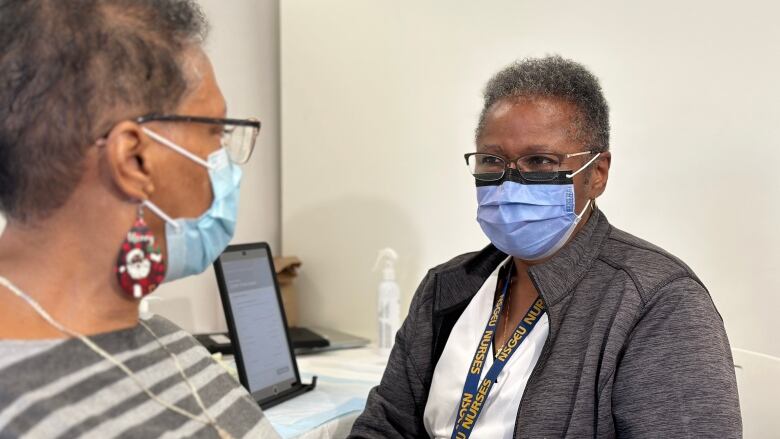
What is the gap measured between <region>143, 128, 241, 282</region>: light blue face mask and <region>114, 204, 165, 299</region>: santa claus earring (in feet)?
0.09

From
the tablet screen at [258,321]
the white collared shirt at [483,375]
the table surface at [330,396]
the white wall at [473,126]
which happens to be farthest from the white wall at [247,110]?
the white collared shirt at [483,375]

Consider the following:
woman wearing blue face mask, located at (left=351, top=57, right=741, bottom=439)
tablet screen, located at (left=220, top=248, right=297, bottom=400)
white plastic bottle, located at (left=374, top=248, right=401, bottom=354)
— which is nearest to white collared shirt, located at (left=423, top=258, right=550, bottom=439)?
woman wearing blue face mask, located at (left=351, top=57, right=741, bottom=439)

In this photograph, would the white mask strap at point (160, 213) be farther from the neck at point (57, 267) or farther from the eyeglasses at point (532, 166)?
the eyeglasses at point (532, 166)

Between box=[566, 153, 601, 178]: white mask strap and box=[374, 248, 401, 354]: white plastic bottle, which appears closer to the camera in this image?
box=[566, 153, 601, 178]: white mask strap

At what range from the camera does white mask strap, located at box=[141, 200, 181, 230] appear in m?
0.79

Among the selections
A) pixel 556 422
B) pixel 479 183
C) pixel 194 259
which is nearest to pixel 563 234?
pixel 479 183

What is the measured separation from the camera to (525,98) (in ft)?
4.48

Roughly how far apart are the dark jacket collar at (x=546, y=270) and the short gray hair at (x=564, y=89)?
0.17 metres

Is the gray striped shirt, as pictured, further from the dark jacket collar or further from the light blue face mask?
the dark jacket collar

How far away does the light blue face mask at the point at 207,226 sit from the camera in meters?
0.83

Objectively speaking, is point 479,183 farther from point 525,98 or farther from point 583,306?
point 583,306

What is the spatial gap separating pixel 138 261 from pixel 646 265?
2.85 feet

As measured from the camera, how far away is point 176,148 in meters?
0.80

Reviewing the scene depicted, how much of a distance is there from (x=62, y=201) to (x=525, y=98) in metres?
0.91
